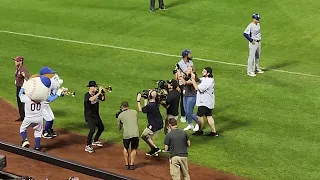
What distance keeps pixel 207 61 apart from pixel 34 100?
10128mm

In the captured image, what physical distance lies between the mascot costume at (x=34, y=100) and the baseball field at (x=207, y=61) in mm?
2262

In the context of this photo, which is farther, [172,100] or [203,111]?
[203,111]

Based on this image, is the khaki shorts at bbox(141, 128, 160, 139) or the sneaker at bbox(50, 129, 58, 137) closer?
the khaki shorts at bbox(141, 128, 160, 139)

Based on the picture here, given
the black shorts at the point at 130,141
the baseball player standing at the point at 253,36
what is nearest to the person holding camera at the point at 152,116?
the black shorts at the point at 130,141

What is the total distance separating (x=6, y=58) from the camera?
21.7 meters

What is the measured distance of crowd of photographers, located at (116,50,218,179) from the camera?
11969 mm

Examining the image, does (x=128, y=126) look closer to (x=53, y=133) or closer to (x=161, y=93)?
(x=161, y=93)

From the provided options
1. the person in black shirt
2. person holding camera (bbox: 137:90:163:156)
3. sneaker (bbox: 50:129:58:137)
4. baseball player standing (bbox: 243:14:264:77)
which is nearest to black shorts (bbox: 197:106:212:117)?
the person in black shirt

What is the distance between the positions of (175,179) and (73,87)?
791cm

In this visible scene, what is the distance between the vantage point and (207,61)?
2166 cm

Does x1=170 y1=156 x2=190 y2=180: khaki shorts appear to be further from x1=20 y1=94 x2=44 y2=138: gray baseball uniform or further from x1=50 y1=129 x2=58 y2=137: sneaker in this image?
x1=50 y1=129 x2=58 y2=137: sneaker

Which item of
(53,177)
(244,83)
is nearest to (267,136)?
(244,83)

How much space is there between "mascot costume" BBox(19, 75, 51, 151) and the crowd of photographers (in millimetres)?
1740

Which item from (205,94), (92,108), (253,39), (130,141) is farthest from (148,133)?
(253,39)
